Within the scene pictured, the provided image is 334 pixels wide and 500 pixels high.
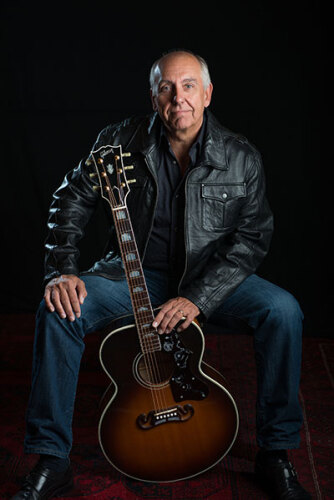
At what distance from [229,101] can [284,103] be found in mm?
315

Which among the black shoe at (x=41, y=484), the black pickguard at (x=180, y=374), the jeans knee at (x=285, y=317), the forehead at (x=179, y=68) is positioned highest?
the forehead at (x=179, y=68)

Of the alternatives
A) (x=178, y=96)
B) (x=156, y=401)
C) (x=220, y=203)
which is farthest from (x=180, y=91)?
(x=156, y=401)

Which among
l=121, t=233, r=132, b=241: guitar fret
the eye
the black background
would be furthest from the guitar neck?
A: the black background

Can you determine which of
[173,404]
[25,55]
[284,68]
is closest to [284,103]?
[284,68]

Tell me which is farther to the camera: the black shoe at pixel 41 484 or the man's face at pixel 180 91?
the man's face at pixel 180 91

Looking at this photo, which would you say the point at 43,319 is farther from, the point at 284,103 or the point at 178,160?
the point at 284,103

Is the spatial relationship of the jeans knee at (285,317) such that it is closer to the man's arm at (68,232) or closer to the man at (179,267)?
the man at (179,267)

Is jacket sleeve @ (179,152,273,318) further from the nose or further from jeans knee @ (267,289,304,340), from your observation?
the nose

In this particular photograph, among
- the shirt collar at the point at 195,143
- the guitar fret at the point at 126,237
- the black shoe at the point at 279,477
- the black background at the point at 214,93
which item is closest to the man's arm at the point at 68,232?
the guitar fret at the point at 126,237

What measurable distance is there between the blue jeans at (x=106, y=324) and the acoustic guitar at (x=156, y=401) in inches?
5.0

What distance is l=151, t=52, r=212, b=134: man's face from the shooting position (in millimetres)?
2324

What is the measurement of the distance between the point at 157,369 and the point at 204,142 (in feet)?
3.02

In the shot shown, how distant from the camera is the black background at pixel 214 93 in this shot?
3373 millimetres

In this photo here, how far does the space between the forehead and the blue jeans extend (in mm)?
841
